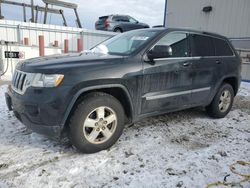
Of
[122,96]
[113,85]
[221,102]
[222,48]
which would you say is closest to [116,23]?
[222,48]

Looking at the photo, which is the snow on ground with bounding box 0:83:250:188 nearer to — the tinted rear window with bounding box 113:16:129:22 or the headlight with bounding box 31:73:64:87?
the headlight with bounding box 31:73:64:87

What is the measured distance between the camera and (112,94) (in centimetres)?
301

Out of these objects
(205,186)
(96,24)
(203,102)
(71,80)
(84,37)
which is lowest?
(205,186)

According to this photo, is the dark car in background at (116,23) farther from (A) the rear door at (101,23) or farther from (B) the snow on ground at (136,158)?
(B) the snow on ground at (136,158)

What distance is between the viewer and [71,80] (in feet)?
8.27

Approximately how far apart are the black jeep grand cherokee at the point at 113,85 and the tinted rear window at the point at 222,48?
0.15 meters

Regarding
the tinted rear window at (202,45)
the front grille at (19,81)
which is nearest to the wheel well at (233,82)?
the tinted rear window at (202,45)

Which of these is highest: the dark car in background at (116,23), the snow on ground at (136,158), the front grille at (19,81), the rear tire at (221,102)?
the dark car in background at (116,23)

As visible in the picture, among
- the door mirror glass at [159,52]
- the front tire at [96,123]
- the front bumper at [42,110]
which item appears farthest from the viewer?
the door mirror glass at [159,52]

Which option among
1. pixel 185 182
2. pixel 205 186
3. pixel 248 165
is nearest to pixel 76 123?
pixel 185 182

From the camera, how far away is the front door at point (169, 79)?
3.17 meters

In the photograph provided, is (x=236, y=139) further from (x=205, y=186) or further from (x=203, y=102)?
(x=205, y=186)

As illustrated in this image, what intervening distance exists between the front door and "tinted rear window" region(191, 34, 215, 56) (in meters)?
0.18

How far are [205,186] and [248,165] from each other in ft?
2.62
